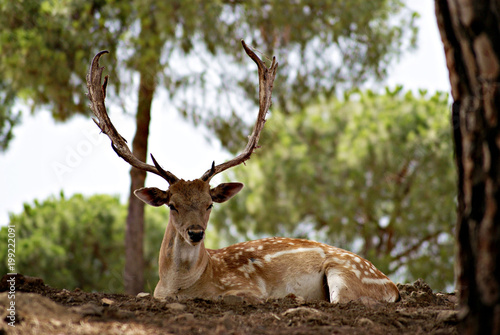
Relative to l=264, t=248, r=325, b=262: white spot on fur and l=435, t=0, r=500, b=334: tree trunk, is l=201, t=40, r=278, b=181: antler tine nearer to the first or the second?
l=264, t=248, r=325, b=262: white spot on fur

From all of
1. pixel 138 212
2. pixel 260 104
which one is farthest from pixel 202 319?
pixel 138 212

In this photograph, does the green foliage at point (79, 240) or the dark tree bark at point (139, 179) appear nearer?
the dark tree bark at point (139, 179)

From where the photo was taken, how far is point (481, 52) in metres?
2.19

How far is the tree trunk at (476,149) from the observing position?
2.06 meters

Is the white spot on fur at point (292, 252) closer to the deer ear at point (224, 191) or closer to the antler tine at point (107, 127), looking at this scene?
the deer ear at point (224, 191)

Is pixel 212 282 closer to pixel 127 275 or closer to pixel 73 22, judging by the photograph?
pixel 127 275

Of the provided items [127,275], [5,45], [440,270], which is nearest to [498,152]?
[127,275]

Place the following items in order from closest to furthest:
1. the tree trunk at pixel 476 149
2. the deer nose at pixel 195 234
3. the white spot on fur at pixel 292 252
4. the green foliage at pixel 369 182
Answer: the tree trunk at pixel 476 149, the deer nose at pixel 195 234, the white spot on fur at pixel 292 252, the green foliage at pixel 369 182

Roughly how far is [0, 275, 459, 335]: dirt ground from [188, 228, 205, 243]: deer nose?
781 mm

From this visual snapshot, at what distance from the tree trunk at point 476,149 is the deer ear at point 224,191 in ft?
9.64

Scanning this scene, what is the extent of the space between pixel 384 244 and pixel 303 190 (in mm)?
2342

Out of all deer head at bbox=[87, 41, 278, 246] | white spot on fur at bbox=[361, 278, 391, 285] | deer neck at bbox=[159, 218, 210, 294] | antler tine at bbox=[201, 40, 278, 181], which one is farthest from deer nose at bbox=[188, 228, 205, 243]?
white spot on fur at bbox=[361, 278, 391, 285]

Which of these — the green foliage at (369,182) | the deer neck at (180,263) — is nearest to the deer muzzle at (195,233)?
the deer neck at (180,263)

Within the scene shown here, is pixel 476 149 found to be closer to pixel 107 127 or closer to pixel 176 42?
pixel 107 127
